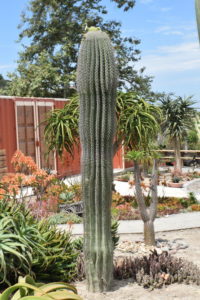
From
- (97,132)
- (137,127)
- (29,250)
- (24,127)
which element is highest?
(24,127)

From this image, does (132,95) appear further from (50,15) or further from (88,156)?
(50,15)

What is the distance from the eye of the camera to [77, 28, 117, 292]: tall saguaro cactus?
468cm

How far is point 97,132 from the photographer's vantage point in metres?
4.67

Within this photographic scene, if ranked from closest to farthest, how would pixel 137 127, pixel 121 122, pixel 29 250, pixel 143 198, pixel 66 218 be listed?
1. pixel 29 250
2. pixel 137 127
3. pixel 121 122
4. pixel 143 198
5. pixel 66 218

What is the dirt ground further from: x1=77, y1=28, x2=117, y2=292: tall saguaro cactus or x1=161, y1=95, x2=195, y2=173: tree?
x1=161, y1=95, x2=195, y2=173: tree

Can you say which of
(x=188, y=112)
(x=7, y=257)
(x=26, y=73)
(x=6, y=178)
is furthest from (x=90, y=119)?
(x=26, y=73)

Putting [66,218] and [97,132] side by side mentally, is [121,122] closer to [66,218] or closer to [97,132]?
[97,132]

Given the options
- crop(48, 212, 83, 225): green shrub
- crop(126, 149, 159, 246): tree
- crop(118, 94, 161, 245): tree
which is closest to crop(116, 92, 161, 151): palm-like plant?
crop(118, 94, 161, 245): tree

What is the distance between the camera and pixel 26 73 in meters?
23.5

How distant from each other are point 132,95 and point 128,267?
2456 millimetres

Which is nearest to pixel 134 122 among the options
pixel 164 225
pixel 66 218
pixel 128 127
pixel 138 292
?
pixel 128 127

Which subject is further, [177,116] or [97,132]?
[177,116]

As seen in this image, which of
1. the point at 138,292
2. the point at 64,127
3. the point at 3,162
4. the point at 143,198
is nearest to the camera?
the point at 138,292

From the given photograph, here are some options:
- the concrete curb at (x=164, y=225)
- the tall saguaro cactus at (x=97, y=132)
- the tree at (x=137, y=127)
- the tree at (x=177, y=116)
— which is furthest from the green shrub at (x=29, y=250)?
the tree at (x=177, y=116)
